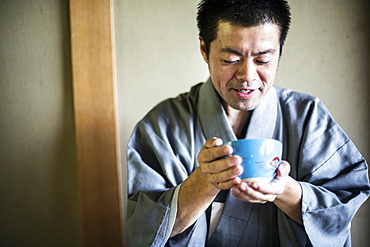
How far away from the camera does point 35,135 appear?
1937 mm

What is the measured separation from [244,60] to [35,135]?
1.17m

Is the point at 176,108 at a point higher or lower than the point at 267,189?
higher

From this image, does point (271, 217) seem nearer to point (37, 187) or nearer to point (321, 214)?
point (321, 214)

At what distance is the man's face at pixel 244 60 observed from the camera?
1.24 m

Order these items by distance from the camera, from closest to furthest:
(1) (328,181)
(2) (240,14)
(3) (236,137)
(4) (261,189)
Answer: (4) (261,189), (2) (240,14), (1) (328,181), (3) (236,137)

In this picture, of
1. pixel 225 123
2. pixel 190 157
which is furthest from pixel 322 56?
pixel 190 157

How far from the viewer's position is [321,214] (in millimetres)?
1265

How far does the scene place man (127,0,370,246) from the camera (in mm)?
1252

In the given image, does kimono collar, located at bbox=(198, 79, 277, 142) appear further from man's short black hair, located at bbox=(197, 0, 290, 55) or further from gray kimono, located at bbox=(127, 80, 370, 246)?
man's short black hair, located at bbox=(197, 0, 290, 55)

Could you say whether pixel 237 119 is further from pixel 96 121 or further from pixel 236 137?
pixel 96 121

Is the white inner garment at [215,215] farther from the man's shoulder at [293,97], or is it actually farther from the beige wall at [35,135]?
the beige wall at [35,135]

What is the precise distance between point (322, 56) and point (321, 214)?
869 millimetres

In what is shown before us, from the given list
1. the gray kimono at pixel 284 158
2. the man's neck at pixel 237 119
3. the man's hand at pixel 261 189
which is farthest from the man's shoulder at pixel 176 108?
the man's hand at pixel 261 189

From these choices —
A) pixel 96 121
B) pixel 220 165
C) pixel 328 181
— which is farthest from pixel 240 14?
pixel 96 121
